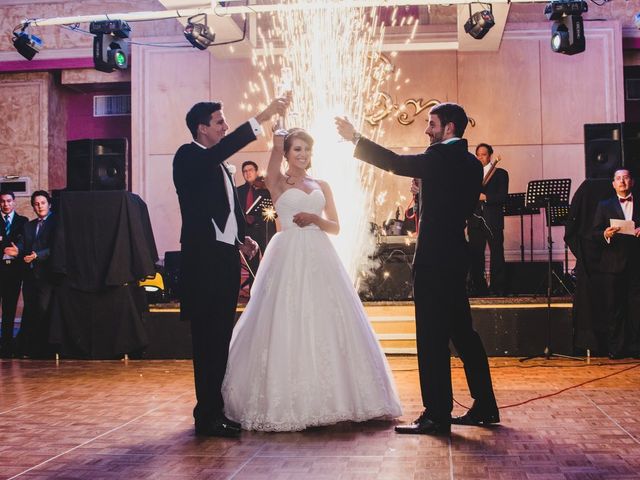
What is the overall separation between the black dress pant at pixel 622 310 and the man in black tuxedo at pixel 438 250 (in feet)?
10.0

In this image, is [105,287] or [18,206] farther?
[18,206]

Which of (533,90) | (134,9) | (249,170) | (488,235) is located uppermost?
(134,9)

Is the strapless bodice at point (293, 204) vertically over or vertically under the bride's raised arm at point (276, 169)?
under

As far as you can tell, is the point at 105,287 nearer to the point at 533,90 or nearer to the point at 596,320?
the point at 596,320

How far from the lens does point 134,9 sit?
10086 mm

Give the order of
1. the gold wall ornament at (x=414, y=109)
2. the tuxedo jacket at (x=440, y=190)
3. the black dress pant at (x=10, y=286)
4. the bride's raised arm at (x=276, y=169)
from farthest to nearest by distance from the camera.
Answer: the gold wall ornament at (x=414, y=109) < the black dress pant at (x=10, y=286) < the bride's raised arm at (x=276, y=169) < the tuxedo jacket at (x=440, y=190)

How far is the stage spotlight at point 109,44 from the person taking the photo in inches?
300

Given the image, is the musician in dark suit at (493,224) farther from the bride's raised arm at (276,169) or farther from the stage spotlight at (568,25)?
the bride's raised arm at (276,169)

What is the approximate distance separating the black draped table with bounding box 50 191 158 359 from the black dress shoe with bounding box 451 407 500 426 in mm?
3435

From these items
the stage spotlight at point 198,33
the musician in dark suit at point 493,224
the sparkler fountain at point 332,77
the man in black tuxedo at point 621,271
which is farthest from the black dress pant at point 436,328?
the sparkler fountain at point 332,77

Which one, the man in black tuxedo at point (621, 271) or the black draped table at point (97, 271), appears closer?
the man in black tuxedo at point (621, 271)

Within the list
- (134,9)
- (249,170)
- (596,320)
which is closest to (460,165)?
(596,320)

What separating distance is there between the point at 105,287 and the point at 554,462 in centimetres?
434

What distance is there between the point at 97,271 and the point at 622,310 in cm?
441
